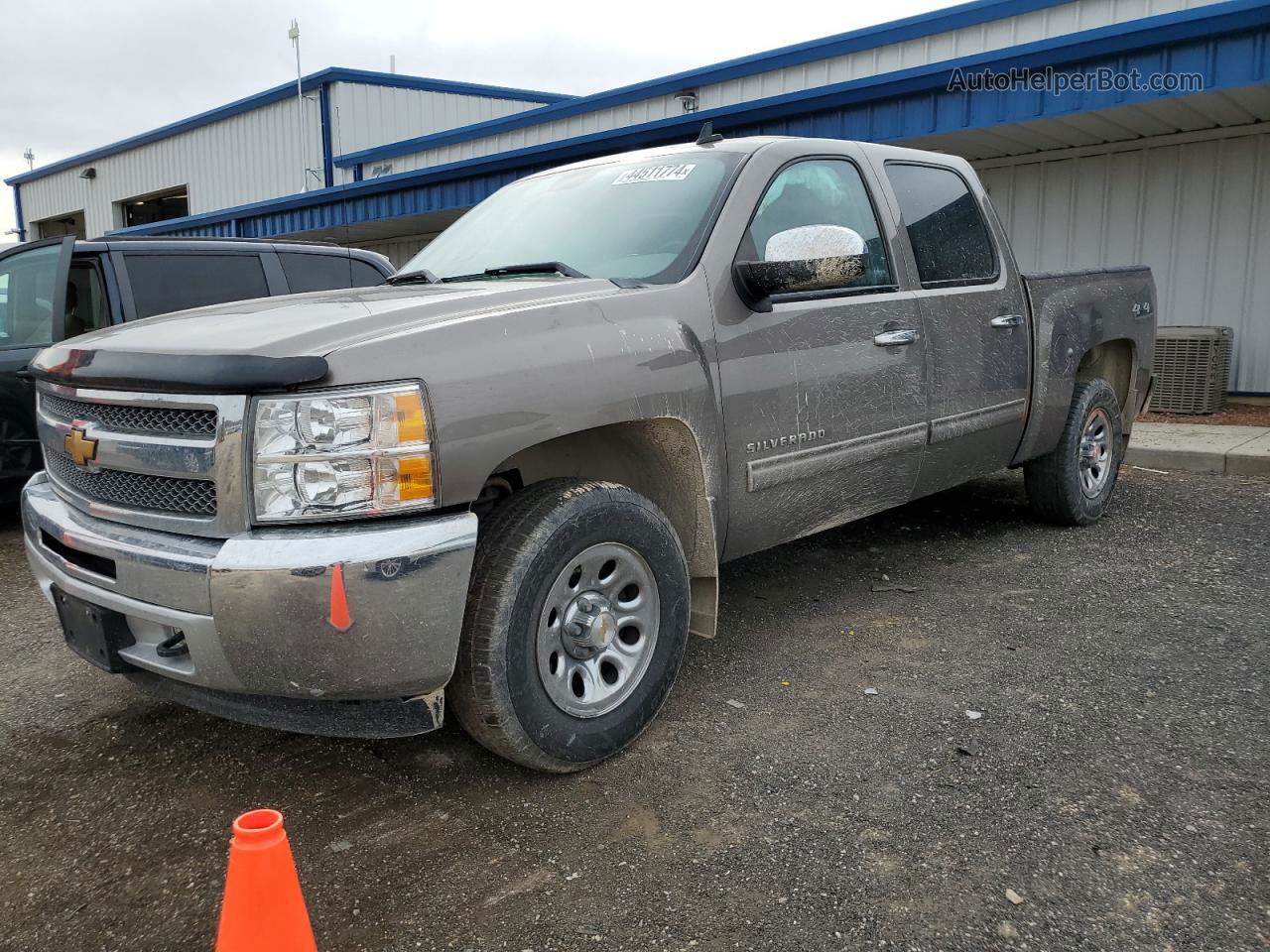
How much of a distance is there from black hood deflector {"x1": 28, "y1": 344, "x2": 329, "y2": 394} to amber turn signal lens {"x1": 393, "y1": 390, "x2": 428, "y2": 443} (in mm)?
193

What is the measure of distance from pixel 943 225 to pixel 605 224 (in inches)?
69.1

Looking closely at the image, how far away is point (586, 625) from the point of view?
9.38 ft

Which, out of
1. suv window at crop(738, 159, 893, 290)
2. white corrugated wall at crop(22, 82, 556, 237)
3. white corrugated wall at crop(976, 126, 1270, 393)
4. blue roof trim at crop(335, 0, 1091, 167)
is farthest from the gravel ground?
white corrugated wall at crop(22, 82, 556, 237)

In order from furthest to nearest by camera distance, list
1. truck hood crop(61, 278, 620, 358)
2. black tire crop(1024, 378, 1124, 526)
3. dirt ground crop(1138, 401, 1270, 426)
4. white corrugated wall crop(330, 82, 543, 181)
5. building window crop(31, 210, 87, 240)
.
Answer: building window crop(31, 210, 87, 240) < white corrugated wall crop(330, 82, 543, 181) < dirt ground crop(1138, 401, 1270, 426) < black tire crop(1024, 378, 1124, 526) < truck hood crop(61, 278, 620, 358)

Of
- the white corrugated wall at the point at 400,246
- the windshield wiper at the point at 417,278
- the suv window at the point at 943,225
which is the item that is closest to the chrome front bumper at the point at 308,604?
the windshield wiper at the point at 417,278

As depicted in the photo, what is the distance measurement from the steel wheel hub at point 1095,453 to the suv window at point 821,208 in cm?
215

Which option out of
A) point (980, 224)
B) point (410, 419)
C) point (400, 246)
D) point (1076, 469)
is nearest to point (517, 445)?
point (410, 419)

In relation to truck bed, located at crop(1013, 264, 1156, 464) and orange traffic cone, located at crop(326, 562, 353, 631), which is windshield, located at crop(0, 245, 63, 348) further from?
truck bed, located at crop(1013, 264, 1156, 464)

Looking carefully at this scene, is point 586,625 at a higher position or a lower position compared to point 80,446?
lower

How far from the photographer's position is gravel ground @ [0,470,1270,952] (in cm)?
226

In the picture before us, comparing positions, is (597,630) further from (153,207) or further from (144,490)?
(153,207)

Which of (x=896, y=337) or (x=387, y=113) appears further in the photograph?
(x=387, y=113)

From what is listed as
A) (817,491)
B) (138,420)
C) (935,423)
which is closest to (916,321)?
(935,423)

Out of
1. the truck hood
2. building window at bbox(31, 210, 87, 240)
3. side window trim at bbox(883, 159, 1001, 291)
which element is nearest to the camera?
the truck hood
